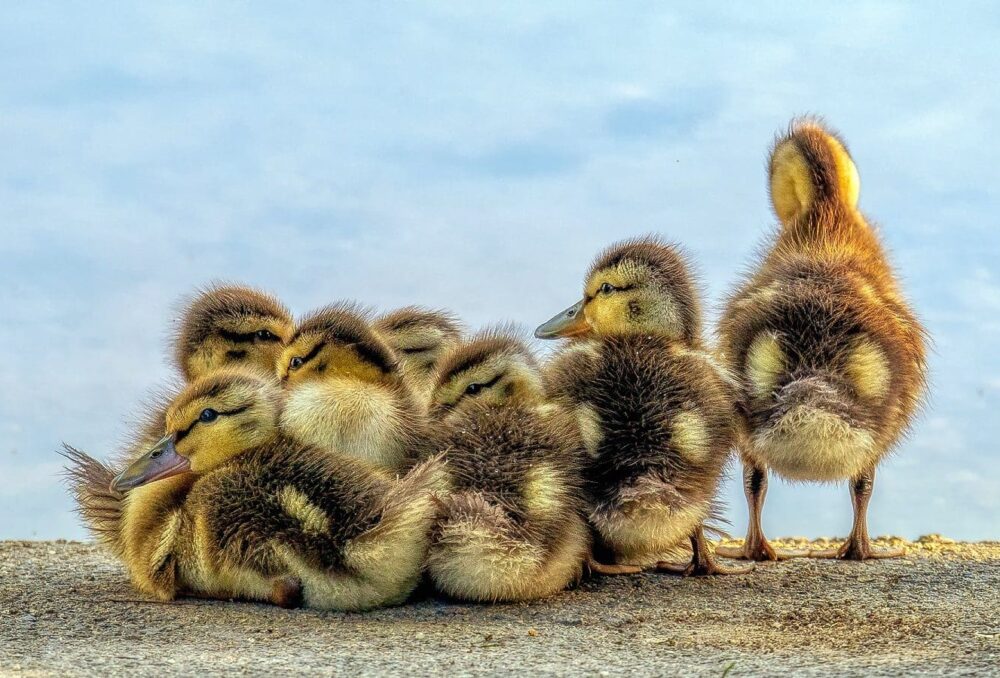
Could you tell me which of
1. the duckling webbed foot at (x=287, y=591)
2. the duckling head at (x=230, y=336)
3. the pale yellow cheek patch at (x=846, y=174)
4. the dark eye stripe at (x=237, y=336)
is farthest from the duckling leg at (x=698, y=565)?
the pale yellow cheek patch at (x=846, y=174)

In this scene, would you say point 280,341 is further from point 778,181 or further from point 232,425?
point 778,181

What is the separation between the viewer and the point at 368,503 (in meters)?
4.66

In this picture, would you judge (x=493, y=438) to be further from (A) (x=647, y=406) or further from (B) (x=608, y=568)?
(B) (x=608, y=568)

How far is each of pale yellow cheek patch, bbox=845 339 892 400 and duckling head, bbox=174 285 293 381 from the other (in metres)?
2.58

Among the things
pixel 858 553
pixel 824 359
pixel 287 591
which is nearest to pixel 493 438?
pixel 287 591

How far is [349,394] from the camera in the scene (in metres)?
5.04

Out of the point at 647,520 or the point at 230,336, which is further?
the point at 230,336

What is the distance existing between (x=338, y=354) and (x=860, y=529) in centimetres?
288

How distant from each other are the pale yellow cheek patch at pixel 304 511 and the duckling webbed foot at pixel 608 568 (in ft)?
4.12

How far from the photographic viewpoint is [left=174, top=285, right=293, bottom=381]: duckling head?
5926 millimetres

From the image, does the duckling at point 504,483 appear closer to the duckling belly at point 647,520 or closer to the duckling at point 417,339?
the duckling belly at point 647,520

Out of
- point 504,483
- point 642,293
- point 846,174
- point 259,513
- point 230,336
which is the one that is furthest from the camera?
point 846,174

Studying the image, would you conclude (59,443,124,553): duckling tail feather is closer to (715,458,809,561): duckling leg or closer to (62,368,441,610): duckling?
(62,368,441,610): duckling

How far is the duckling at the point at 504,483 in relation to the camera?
475 cm
